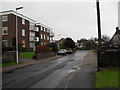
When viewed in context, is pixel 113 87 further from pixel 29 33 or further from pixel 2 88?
pixel 29 33

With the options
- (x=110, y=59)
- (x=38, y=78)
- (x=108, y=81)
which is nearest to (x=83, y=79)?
(x=108, y=81)

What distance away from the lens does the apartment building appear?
169ft

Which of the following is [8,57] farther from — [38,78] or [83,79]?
[83,79]

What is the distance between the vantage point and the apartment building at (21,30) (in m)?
51.5

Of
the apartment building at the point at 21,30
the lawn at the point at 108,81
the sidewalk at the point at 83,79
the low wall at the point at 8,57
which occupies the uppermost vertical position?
the apartment building at the point at 21,30

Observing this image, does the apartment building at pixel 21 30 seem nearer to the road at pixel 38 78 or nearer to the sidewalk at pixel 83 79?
the road at pixel 38 78

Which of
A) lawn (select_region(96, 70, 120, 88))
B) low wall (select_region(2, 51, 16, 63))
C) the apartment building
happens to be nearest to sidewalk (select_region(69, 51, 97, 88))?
lawn (select_region(96, 70, 120, 88))

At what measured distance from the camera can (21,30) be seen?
55438 millimetres

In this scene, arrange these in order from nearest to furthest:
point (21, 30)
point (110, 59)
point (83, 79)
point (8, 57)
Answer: point (83, 79)
point (110, 59)
point (8, 57)
point (21, 30)

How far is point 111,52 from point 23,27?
40.9 metres

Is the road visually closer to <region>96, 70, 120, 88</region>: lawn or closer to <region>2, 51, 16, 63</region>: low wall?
<region>96, 70, 120, 88</region>: lawn

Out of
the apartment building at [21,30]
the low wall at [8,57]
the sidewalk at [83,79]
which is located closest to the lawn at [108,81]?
the sidewalk at [83,79]

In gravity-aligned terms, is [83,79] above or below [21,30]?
below

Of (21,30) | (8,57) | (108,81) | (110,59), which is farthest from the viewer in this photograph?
(21,30)
